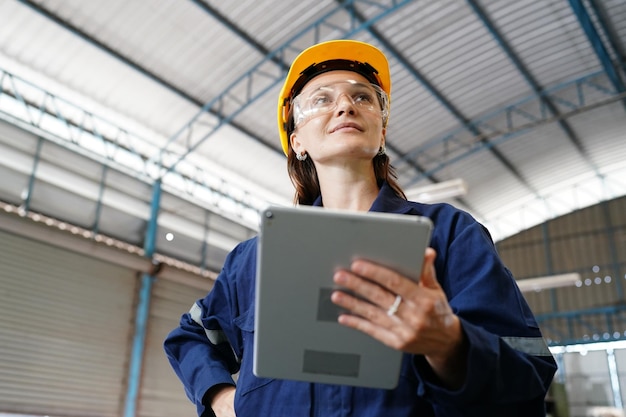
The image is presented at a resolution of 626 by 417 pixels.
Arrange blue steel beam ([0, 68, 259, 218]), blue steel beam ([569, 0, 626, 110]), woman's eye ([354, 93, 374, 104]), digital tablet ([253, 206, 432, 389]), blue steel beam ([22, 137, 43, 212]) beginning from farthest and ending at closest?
1. blue steel beam ([569, 0, 626, 110])
2. blue steel beam ([0, 68, 259, 218])
3. blue steel beam ([22, 137, 43, 212])
4. woman's eye ([354, 93, 374, 104])
5. digital tablet ([253, 206, 432, 389])

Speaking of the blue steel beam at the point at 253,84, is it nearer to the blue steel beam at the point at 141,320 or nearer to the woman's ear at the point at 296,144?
the blue steel beam at the point at 141,320

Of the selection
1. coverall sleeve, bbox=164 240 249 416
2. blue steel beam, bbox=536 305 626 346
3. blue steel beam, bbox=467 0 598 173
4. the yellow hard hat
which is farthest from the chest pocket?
blue steel beam, bbox=536 305 626 346

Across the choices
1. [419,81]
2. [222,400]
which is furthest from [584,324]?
[222,400]

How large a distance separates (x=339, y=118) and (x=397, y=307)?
47.4 inches

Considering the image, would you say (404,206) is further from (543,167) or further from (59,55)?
(543,167)

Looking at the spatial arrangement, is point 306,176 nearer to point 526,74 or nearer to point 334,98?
point 334,98

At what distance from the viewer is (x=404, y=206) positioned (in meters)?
2.11

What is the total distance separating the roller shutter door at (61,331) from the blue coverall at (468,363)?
11.0 meters

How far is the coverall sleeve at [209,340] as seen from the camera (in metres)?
2.19

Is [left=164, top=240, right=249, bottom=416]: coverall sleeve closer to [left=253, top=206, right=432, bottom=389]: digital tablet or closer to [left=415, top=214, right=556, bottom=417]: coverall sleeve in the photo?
[left=253, top=206, right=432, bottom=389]: digital tablet

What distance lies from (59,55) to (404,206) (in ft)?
40.3

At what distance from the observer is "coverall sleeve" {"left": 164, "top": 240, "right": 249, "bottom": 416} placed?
2193 millimetres

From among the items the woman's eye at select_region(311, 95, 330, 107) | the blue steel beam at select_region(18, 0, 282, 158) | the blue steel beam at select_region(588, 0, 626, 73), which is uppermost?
the blue steel beam at select_region(588, 0, 626, 73)

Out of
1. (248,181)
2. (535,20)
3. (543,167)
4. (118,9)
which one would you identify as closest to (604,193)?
(543,167)
